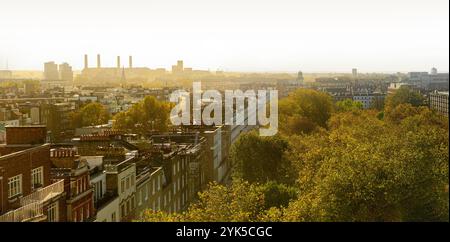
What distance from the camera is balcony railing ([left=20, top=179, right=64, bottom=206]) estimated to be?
21.4 feet

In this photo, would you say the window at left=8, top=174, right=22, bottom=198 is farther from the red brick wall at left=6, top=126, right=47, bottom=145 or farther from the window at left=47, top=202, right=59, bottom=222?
the red brick wall at left=6, top=126, right=47, bottom=145

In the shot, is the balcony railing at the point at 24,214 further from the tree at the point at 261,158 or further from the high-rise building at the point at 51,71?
the tree at the point at 261,158

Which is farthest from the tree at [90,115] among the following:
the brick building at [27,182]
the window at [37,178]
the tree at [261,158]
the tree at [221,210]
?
the window at [37,178]

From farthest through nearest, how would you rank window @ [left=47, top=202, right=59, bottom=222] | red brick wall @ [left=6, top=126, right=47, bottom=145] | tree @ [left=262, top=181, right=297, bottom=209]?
tree @ [left=262, top=181, right=297, bottom=209] → red brick wall @ [left=6, top=126, right=47, bottom=145] → window @ [left=47, top=202, right=59, bottom=222]

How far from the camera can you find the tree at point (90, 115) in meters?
10.9

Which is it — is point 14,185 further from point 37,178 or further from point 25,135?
point 25,135

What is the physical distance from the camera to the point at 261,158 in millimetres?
15539

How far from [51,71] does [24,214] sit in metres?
2.62

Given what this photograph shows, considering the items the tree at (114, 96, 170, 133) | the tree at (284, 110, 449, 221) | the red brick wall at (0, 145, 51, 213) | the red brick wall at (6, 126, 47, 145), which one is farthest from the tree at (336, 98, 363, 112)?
the red brick wall at (0, 145, 51, 213)

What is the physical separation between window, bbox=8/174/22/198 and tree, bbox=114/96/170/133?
4697mm

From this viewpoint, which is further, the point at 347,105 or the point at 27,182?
the point at 347,105

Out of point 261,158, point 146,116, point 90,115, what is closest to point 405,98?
point 261,158
